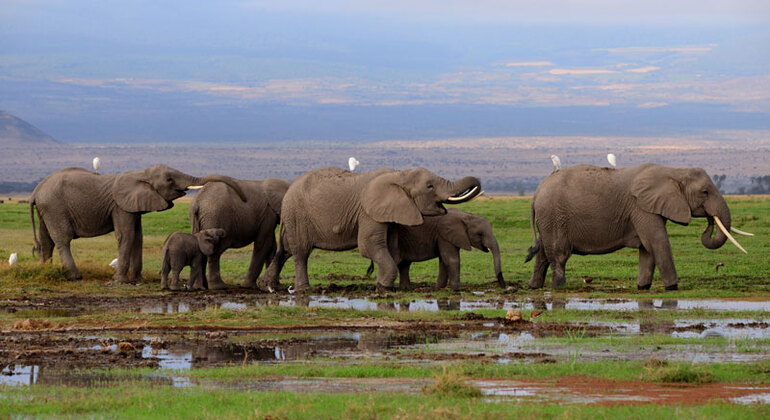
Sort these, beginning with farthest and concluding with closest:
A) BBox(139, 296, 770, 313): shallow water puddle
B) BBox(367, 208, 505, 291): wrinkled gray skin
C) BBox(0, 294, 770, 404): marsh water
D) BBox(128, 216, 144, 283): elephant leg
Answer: BBox(128, 216, 144, 283): elephant leg → BBox(367, 208, 505, 291): wrinkled gray skin → BBox(139, 296, 770, 313): shallow water puddle → BBox(0, 294, 770, 404): marsh water

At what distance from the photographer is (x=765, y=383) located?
11.6 m

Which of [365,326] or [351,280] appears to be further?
[351,280]

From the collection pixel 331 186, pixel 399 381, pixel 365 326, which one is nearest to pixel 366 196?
pixel 331 186

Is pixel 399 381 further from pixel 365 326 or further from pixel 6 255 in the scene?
pixel 6 255

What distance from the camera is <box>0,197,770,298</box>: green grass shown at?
23156 mm

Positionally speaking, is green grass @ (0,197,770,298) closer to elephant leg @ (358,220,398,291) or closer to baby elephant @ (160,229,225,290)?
elephant leg @ (358,220,398,291)

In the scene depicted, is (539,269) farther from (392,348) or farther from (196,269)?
(392,348)

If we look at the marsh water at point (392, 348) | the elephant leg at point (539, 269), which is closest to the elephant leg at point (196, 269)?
the marsh water at point (392, 348)

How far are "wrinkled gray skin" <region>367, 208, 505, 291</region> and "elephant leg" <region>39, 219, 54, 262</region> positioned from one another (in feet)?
26.7

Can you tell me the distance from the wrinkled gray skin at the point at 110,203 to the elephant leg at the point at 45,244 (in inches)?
11.2

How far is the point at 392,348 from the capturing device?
14742mm

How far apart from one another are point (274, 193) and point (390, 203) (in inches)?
165

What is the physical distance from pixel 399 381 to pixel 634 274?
52.5ft

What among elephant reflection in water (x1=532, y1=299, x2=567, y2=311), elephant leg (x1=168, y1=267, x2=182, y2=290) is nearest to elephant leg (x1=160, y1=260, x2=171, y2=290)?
elephant leg (x1=168, y1=267, x2=182, y2=290)
